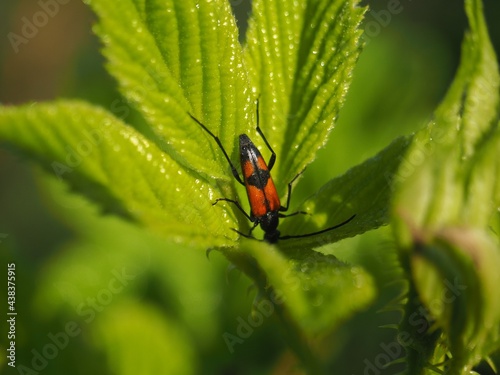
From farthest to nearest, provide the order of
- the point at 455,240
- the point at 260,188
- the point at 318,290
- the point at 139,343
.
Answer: the point at 139,343
the point at 260,188
the point at 318,290
the point at 455,240

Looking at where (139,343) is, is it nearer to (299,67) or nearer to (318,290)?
(299,67)

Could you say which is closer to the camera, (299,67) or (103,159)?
(103,159)

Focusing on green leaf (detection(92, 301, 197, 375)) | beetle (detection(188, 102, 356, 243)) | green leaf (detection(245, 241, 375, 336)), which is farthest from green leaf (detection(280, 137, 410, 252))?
green leaf (detection(92, 301, 197, 375))

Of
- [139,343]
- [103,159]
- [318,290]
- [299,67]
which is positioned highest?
[103,159]

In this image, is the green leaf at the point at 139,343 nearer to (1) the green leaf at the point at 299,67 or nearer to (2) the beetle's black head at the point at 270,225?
(2) the beetle's black head at the point at 270,225

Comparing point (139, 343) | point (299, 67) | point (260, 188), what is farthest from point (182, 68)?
point (139, 343)

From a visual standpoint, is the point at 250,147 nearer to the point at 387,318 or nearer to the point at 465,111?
the point at 465,111

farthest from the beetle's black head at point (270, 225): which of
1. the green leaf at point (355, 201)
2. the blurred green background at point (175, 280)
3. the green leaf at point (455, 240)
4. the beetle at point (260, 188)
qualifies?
the green leaf at point (455, 240)
